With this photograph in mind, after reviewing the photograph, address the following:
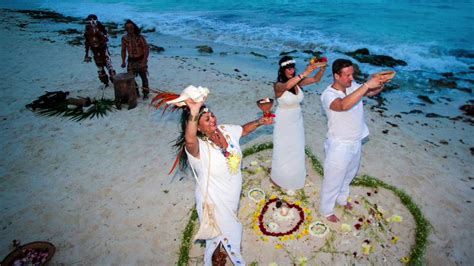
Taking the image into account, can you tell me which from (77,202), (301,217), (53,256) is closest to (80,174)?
(77,202)

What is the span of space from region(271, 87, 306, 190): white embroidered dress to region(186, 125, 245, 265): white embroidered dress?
147 centimetres

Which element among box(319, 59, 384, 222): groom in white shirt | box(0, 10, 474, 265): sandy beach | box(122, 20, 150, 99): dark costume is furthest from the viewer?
box(122, 20, 150, 99): dark costume

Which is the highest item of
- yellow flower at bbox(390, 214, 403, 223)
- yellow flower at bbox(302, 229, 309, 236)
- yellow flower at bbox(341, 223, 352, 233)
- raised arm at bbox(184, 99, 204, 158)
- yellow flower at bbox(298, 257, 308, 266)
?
raised arm at bbox(184, 99, 204, 158)

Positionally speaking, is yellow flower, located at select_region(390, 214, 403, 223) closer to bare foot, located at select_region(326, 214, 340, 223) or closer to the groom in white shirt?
bare foot, located at select_region(326, 214, 340, 223)

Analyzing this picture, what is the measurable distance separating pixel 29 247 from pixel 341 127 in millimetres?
5548

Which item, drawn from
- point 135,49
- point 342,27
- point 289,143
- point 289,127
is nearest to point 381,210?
point 289,143

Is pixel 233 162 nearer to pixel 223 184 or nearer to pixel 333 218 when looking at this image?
pixel 223 184

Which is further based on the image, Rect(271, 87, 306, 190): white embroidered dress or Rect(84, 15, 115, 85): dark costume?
Rect(84, 15, 115, 85): dark costume

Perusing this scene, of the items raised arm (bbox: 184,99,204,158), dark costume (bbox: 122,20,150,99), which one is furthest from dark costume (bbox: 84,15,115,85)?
raised arm (bbox: 184,99,204,158)

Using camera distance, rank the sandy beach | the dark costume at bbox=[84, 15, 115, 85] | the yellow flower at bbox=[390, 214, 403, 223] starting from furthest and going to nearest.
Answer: the dark costume at bbox=[84, 15, 115, 85]
the yellow flower at bbox=[390, 214, 403, 223]
the sandy beach

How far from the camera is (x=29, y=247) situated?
4887mm

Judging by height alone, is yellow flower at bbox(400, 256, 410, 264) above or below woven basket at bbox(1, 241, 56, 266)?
above

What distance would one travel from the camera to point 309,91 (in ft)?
40.6

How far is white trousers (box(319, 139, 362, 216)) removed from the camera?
4613 mm
